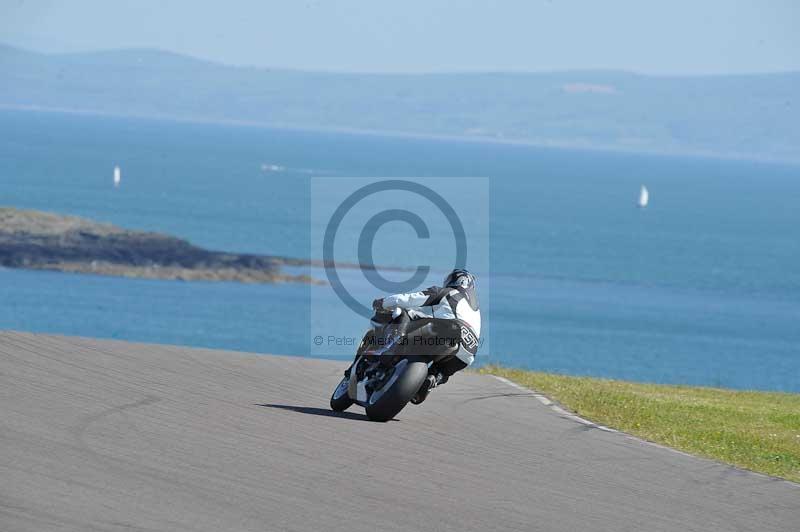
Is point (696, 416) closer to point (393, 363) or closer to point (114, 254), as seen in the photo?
point (393, 363)

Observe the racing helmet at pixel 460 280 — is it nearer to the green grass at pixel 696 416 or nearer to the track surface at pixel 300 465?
the track surface at pixel 300 465

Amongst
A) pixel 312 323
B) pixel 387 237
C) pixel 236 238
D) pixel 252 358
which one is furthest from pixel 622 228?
pixel 252 358

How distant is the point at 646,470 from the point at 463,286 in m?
2.68

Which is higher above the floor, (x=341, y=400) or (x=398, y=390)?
(x=398, y=390)

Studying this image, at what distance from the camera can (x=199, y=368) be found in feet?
52.5

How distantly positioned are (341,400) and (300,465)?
11.1ft

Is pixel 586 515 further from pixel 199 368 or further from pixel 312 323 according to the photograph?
pixel 312 323

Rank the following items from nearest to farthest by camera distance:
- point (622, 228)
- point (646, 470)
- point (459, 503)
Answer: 1. point (459, 503)
2. point (646, 470)
3. point (622, 228)

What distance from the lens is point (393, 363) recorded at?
524 inches

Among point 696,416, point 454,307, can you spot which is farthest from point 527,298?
point 454,307

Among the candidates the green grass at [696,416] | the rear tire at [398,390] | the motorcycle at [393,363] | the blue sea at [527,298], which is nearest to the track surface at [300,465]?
the rear tire at [398,390]

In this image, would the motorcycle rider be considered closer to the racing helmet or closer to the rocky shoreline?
the racing helmet

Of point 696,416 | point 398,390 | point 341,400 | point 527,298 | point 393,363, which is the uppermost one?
point 393,363

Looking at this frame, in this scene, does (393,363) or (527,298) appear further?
(527,298)
